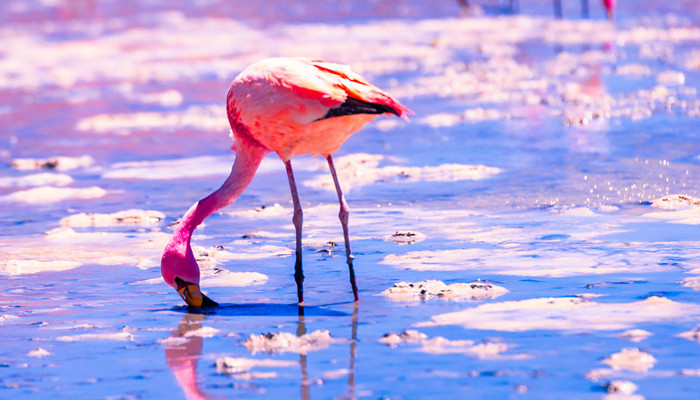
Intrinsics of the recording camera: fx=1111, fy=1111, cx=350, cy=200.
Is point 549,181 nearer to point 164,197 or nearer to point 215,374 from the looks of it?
point 164,197

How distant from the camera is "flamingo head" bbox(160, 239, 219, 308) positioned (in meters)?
4.83

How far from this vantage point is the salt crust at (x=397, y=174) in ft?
25.3

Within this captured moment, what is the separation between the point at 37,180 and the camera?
8.63m

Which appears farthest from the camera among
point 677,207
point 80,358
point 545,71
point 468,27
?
point 468,27

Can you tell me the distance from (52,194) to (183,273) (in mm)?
3525

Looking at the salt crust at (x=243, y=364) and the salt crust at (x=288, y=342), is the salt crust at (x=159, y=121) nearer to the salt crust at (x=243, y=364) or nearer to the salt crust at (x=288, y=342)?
the salt crust at (x=288, y=342)

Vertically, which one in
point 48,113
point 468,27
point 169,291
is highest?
point 468,27

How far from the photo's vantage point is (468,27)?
Result: 76.7 feet

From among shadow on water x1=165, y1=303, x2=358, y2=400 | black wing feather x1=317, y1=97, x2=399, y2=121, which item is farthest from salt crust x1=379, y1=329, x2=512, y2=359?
black wing feather x1=317, y1=97, x2=399, y2=121

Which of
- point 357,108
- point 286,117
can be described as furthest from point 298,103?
point 357,108

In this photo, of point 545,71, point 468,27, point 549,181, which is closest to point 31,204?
point 549,181

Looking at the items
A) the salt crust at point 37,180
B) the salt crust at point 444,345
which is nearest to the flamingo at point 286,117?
the salt crust at point 444,345

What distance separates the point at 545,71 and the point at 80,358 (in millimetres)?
10471

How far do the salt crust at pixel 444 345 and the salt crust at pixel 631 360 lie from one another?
39 cm
